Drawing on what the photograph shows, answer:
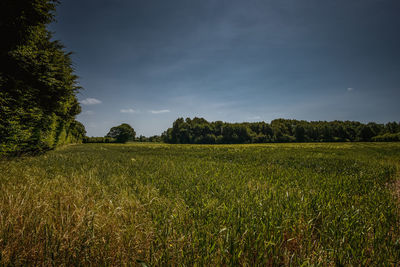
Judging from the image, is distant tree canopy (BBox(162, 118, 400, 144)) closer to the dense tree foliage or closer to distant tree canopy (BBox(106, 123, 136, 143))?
distant tree canopy (BBox(106, 123, 136, 143))

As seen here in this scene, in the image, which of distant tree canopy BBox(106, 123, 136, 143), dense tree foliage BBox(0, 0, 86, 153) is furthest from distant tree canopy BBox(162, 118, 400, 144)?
dense tree foliage BBox(0, 0, 86, 153)

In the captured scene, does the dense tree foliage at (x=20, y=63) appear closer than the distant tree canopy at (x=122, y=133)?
Yes

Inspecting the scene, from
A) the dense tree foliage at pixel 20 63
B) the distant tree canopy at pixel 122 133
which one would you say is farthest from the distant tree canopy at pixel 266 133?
the dense tree foliage at pixel 20 63

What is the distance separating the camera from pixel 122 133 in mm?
77062

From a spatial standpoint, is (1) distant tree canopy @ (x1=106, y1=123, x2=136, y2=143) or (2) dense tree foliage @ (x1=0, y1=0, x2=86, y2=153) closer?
(2) dense tree foliage @ (x1=0, y1=0, x2=86, y2=153)

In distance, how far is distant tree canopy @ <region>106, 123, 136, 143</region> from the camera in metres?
76.6

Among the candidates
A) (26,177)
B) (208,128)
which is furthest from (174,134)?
(26,177)

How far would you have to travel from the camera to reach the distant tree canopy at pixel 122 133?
76562mm

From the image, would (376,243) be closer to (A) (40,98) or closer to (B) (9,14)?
(B) (9,14)

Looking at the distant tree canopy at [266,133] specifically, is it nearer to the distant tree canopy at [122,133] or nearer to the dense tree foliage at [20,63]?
the distant tree canopy at [122,133]

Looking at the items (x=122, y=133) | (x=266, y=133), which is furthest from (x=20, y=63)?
(x=266, y=133)

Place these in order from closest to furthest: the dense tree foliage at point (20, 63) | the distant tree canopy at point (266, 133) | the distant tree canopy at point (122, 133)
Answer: the dense tree foliage at point (20, 63), the distant tree canopy at point (266, 133), the distant tree canopy at point (122, 133)

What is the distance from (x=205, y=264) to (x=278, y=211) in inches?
59.2

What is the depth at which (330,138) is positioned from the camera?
2943 inches
